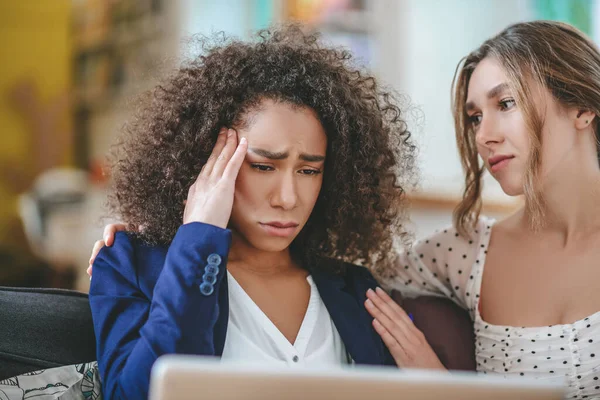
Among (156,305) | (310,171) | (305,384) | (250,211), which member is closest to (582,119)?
(310,171)

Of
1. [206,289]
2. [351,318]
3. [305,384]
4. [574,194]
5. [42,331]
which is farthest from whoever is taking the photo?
[574,194]

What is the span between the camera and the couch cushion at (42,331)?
132 cm

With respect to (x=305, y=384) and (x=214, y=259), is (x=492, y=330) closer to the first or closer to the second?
(x=214, y=259)

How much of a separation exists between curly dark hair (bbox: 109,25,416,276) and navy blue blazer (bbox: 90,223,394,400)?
0.10 meters

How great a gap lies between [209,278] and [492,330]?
681 millimetres

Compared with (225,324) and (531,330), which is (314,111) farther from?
(531,330)

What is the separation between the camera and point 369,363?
1464 millimetres

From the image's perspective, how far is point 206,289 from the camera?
1.24 metres

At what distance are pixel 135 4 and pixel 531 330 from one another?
3935mm

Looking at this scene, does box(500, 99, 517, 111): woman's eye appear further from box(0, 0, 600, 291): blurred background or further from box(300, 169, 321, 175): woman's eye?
box(0, 0, 600, 291): blurred background

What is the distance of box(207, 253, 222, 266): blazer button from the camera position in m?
1.27

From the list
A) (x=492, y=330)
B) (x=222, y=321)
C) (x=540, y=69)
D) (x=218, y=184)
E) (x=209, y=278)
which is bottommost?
(x=492, y=330)

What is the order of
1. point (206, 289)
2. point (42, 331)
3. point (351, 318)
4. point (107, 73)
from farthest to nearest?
point (107, 73) → point (351, 318) → point (42, 331) → point (206, 289)

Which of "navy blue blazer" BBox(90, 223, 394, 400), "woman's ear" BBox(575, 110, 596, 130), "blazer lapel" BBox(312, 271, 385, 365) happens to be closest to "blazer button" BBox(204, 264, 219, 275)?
"navy blue blazer" BBox(90, 223, 394, 400)
